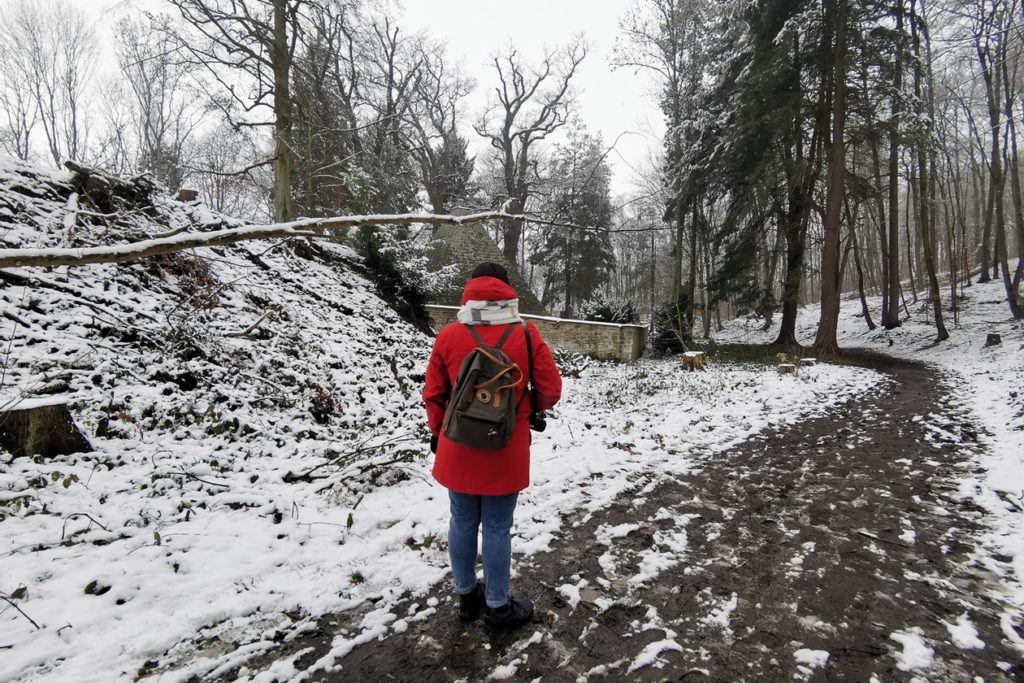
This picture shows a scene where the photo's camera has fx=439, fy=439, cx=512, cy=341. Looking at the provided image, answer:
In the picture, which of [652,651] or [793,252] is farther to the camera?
[793,252]

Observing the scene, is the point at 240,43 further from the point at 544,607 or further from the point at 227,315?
the point at 544,607

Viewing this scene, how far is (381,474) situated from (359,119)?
22.7 m

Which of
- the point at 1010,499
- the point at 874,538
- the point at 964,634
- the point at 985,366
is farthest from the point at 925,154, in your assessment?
the point at 964,634

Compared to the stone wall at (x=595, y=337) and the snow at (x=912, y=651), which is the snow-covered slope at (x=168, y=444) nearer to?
the snow at (x=912, y=651)

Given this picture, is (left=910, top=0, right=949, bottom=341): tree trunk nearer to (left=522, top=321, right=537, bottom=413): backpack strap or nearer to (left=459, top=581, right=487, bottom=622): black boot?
(left=522, top=321, right=537, bottom=413): backpack strap

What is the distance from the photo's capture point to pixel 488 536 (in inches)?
88.4

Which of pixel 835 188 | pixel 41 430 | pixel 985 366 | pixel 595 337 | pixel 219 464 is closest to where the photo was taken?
pixel 41 430

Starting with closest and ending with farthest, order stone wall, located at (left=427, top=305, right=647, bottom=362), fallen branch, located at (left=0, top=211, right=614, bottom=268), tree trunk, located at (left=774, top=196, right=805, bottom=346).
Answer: fallen branch, located at (left=0, top=211, right=614, bottom=268) → stone wall, located at (left=427, top=305, right=647, bottom=362) → tree trunk, located at (left=774, top=196, right=805, bottom=346)

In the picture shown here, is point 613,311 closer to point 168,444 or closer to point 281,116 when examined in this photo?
point 281,116

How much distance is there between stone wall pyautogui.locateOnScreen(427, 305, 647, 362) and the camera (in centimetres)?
1379

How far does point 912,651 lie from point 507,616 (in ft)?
6.42

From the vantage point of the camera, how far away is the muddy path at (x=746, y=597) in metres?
2.06

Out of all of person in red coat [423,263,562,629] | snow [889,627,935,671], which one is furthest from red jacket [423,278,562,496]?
snow [889,627,935,671]

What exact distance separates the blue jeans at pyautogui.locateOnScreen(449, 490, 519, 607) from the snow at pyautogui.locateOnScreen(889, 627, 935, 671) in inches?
73.7
